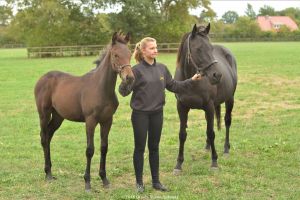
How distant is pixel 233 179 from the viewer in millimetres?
5922

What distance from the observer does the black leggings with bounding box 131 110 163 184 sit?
16.9 feet

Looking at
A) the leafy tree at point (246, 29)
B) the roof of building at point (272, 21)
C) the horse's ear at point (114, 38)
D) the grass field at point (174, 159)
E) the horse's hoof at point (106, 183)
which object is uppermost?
the roof of building at point (272, 21)

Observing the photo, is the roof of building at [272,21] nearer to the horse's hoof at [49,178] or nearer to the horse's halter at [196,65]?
the horse's halter at [196,65]

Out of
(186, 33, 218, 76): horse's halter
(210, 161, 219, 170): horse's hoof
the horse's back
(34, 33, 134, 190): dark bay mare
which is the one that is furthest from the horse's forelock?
the horse's back

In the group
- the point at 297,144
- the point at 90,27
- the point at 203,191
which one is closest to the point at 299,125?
the point at 297,144

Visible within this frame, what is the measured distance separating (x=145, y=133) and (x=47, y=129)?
1.87 meters

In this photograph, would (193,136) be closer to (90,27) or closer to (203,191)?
(203,191)

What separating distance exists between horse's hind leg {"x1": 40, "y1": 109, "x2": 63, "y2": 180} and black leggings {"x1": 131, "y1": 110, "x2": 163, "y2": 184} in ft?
5.13

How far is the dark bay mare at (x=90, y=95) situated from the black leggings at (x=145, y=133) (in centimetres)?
46

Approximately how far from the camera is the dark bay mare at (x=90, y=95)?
5.10 meters

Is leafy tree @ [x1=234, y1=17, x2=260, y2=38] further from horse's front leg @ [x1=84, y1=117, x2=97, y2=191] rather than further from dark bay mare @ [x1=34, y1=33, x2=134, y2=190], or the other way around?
horse's front leg @ [x1=84, y1=117, x2=97, y2=191]

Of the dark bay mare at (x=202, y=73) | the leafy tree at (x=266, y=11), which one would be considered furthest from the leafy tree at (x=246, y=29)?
the dark bay mare at (x=202, y=73)

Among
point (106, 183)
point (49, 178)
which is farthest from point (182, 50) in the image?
point (49, 178)

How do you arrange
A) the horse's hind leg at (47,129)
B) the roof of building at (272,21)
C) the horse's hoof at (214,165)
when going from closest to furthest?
1. the horse's hind leg at (47,129)
2. the horse's hoof at (214,165)
3. the roof of building at (272,21)
